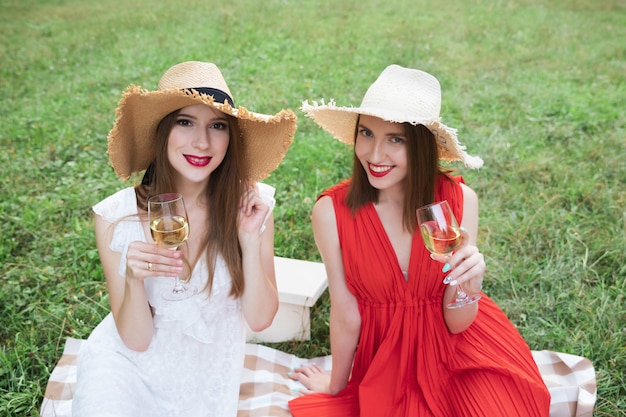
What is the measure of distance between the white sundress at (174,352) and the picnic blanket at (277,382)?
524 millimetres

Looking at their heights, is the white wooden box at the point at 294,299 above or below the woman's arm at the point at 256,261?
below

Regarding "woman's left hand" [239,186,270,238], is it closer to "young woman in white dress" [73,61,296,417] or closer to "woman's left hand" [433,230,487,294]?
"young woman in white dress" [73,61,296,417]

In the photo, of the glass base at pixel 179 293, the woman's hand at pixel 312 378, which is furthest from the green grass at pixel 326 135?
the glass base at pixel 179 293

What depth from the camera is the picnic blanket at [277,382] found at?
3.51 m

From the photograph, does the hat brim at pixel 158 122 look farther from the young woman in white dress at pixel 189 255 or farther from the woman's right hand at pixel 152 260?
the woman's right hand at pixel 152 260

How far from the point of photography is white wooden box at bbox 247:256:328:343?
3971 millimetres

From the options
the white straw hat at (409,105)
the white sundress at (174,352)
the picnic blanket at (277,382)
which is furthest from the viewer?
the picnic blanket at (277,382)

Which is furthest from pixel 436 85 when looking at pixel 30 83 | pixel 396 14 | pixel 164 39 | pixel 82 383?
pixel 396 14

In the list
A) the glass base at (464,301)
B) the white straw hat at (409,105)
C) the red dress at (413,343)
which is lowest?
the red dress at (413,343)

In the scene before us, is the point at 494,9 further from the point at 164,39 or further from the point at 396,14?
the point at 164,39

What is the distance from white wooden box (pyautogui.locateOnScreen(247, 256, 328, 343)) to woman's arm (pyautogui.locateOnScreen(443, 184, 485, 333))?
1108mm

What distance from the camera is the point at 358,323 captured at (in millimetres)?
3256

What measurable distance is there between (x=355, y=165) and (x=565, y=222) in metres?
3.08

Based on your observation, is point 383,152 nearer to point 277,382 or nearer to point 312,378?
point 312,378
